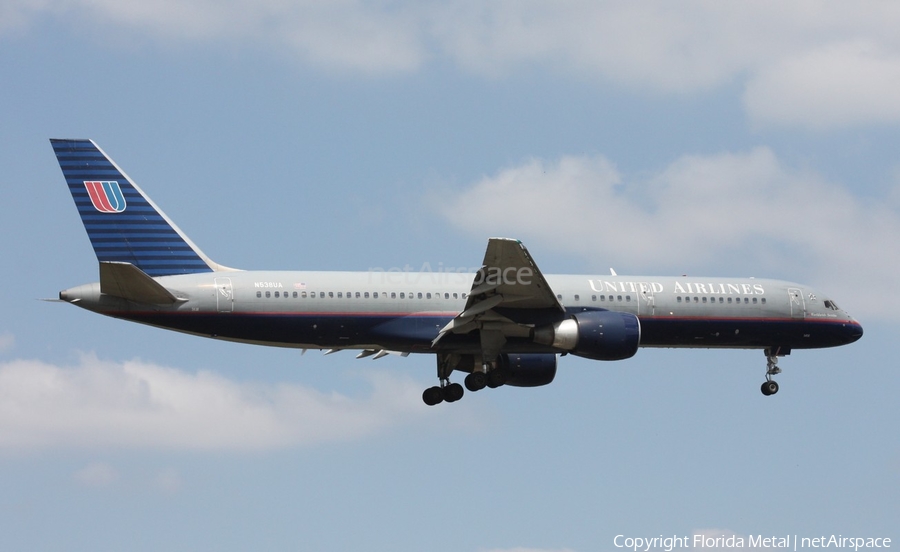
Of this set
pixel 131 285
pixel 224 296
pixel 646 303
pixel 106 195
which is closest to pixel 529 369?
pixel 646 303

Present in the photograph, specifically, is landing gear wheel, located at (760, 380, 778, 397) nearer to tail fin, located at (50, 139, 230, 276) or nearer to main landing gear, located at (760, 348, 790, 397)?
main landing gear, located at (760, 348, 790, 397)

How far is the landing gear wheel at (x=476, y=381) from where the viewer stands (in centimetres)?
4166

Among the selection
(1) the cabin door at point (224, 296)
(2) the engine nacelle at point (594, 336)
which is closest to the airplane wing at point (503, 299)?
(2) the engine nacelle at point (594, 336)

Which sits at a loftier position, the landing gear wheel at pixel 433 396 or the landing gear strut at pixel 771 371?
the landing gear strut at pixel 771 371

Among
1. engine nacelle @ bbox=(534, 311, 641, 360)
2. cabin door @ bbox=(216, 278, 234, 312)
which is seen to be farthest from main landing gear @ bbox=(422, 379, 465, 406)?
cabin door @ bbox=(216, 278, 234, 312)

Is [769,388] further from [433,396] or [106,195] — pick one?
[106,195]

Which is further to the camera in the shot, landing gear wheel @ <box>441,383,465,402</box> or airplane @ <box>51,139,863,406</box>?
landing gear wheel @ <box>441,383,465,402</box>

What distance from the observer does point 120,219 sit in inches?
1545

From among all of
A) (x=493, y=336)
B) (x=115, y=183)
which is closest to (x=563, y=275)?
(x=493, y=336)

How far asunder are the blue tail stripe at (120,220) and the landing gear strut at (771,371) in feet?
67.4

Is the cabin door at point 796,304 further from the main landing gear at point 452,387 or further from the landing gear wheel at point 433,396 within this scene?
the landing gear wheel at point 433,396

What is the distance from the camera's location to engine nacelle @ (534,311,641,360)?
3856 centimetres

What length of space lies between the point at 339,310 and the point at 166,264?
18.7 feet

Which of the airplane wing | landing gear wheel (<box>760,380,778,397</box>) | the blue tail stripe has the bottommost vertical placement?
the airplane wing
